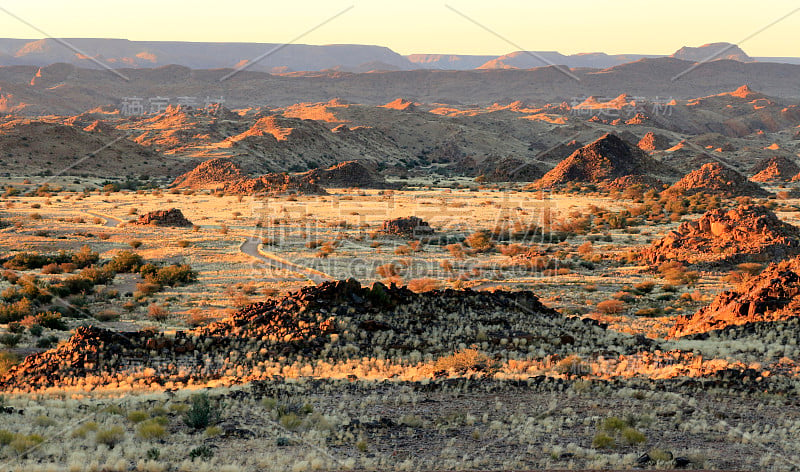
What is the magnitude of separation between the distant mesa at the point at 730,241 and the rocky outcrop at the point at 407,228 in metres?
12.4

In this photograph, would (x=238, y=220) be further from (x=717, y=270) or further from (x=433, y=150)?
(x=433, y=150)

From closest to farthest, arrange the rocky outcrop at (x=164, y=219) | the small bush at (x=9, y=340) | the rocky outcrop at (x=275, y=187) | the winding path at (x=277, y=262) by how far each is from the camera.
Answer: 1. the small bush at (x=9, y=340)
2. the winding path at (x=277, y=262)
3. the rocky outcrop at (x=164, y=219)
4. the rocky outcrop at (x=275, y=187)

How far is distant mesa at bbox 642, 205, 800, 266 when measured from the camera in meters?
28.3

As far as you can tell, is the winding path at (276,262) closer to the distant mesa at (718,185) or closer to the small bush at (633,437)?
the small bush at (633,437)

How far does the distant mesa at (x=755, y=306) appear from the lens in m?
17.6

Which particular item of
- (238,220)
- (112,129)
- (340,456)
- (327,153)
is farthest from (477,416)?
(112,129)


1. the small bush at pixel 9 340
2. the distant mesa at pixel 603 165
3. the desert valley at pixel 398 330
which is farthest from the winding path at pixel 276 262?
the distant mesa at pixel 603 165

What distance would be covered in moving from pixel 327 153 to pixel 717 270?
70102 mm

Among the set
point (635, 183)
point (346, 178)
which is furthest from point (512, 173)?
point (346, 178)

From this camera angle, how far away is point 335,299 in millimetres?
17578

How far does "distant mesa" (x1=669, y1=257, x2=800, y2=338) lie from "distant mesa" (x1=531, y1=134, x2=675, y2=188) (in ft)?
157

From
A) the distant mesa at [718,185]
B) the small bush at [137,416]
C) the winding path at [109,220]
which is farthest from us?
the distant mesa at [718,185]

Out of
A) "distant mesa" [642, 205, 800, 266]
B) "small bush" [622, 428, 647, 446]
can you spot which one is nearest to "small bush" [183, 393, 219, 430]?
"small bush" [622, 428, 647, 446]

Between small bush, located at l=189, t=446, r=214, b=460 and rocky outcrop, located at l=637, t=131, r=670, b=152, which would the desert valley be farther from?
rocky outcrop, located at l=637, t=131, r=670, b=152
